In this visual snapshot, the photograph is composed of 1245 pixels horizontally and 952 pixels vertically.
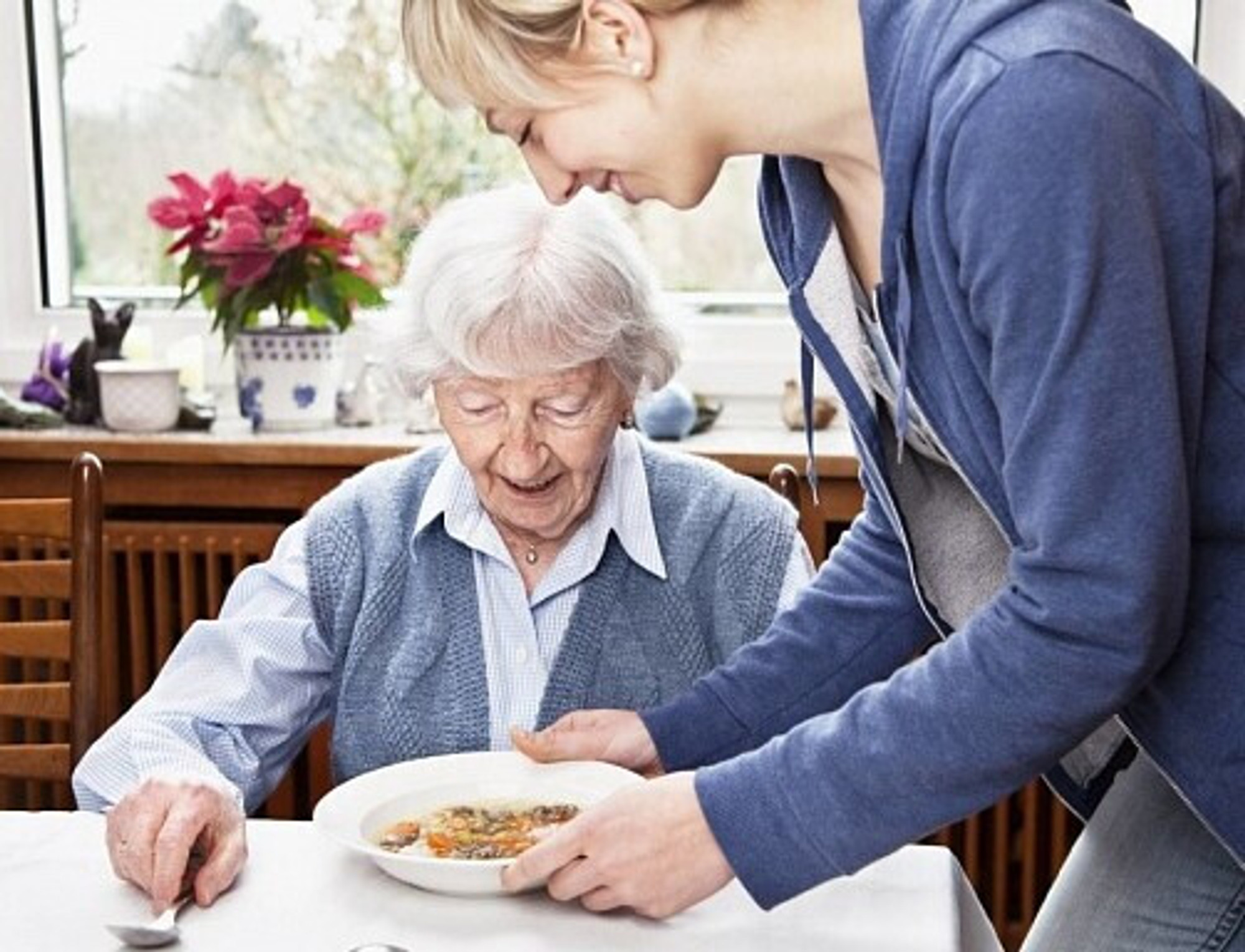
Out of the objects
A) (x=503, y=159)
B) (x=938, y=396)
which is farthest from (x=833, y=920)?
(x=503, y=159)

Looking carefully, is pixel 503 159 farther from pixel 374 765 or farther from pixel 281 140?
pixel 374 765

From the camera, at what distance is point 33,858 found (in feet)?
5.30

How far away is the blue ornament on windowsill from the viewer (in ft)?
9.42

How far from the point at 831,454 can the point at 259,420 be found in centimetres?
83

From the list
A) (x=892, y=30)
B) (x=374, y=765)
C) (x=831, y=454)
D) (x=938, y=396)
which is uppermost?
(x=892, y=30)

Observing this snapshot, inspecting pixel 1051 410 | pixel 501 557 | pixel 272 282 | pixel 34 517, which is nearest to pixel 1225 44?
pixel 272 282

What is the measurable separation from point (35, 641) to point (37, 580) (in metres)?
0.07

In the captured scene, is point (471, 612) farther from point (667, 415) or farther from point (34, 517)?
point (667, 415)

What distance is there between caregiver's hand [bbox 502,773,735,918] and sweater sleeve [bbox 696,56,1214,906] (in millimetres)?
117

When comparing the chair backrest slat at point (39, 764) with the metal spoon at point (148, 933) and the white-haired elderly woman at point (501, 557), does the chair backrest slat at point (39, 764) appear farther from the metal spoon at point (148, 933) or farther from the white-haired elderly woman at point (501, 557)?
the metal spoon at point (148, 933)

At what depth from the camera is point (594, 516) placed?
2039 mm

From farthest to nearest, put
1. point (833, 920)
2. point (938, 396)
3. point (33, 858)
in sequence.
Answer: point (33, 858) → point (833, 920) → point (938, 396)

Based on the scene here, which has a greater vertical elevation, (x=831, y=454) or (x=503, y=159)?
(x=503, y=159)

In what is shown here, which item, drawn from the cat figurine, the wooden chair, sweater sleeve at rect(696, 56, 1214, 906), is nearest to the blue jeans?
sweater sleeve at rect(696, 56, 1214, 906)
